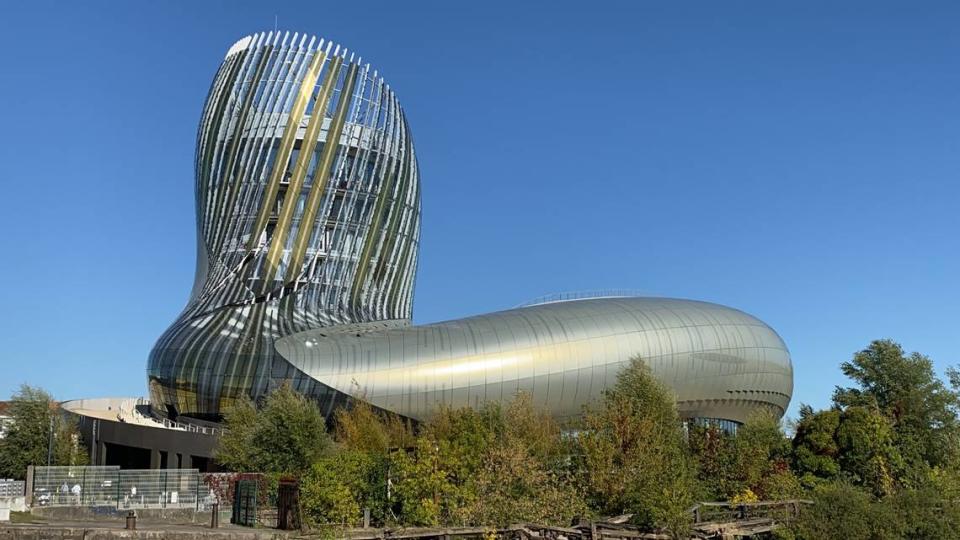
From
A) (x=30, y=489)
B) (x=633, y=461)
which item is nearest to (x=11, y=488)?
(x=30, y=489)

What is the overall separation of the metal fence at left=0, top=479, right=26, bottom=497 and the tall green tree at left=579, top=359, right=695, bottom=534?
2215 centimetres

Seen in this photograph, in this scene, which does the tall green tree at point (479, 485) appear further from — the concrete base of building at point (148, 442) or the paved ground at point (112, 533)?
the concrete base of building at point (148, 442)

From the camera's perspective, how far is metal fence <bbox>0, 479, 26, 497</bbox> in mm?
36156

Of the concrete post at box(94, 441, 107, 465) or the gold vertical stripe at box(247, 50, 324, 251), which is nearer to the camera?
the concrete post at box(94, 441, 107, 465)

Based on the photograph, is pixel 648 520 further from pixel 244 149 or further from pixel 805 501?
pixel 244 149

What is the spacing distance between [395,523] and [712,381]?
41.3 m

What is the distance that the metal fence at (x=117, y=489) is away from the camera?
35781 mm

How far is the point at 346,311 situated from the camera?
7400 centimetres

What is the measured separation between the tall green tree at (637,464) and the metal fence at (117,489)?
50.1 feet

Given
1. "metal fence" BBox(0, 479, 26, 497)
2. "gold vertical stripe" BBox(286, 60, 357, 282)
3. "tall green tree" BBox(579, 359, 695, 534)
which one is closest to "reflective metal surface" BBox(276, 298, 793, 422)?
"gold vertical stripe" BBox(286, 60, 357, 282)

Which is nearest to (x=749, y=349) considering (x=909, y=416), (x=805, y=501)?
(x=909, y=416)

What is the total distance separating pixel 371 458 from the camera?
3350 cm

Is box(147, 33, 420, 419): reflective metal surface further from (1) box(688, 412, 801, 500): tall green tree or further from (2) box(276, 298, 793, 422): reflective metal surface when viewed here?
(1) box(688, 412, 801, 500): tall green tree

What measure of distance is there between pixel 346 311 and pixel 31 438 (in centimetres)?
2450
